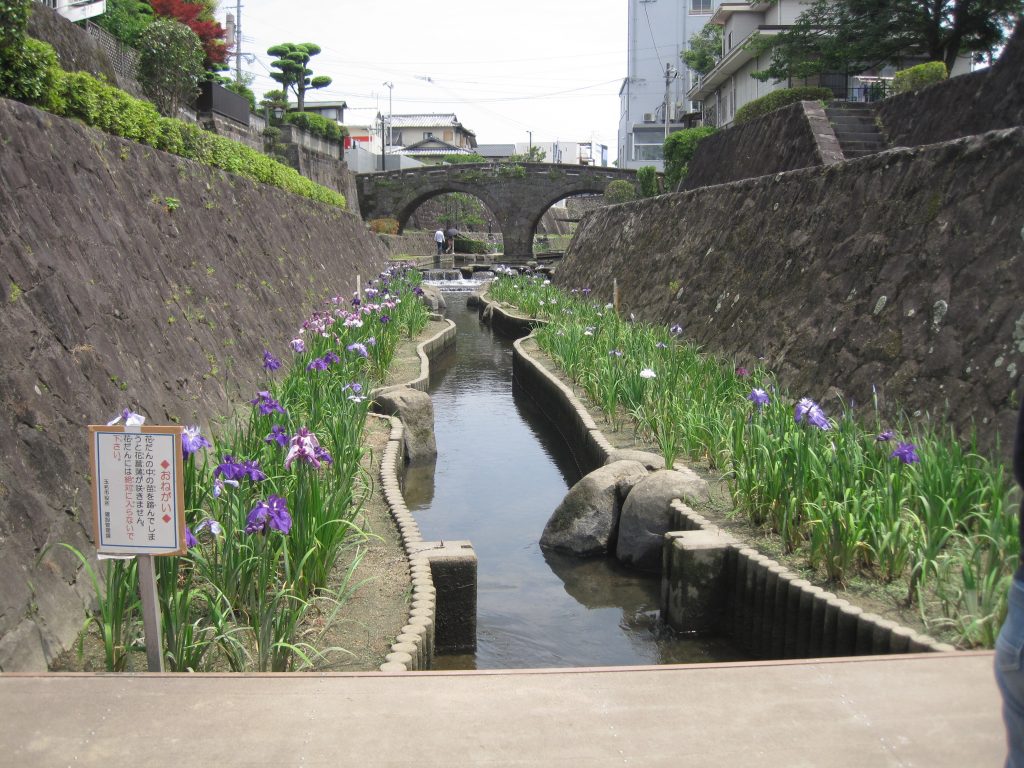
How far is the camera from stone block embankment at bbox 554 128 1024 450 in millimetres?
5395

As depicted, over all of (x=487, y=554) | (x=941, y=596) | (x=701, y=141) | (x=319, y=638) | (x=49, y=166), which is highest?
(x=701, y=141)

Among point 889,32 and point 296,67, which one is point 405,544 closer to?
point 889,32

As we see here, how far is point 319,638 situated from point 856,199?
5853 mm

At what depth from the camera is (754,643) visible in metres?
4.44

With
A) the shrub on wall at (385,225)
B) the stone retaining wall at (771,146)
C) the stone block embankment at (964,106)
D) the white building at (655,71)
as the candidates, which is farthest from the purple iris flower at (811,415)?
the white building at (655,71)

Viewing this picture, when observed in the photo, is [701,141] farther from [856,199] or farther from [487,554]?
[487,554]

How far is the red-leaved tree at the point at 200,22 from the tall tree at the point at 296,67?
15941mm

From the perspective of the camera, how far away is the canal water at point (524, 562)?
4.72 metres

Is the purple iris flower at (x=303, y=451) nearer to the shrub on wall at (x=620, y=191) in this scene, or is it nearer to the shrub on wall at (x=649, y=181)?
the shrub on wall at (x=649, y=181)

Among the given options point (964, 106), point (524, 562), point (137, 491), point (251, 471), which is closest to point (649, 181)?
point (964, 106)

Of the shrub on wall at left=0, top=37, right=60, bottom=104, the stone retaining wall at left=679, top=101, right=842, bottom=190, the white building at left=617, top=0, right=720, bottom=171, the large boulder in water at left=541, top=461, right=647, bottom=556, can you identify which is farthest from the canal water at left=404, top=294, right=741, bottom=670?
the white building at left=617, top=0, right=720, bottom=171

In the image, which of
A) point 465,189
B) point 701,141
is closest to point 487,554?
point 701,141

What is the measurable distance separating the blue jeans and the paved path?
1028 millimetres

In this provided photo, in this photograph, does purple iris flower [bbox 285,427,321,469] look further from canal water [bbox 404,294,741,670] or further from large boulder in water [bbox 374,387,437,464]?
large boulder in water [bbox 374,387,437,464]
